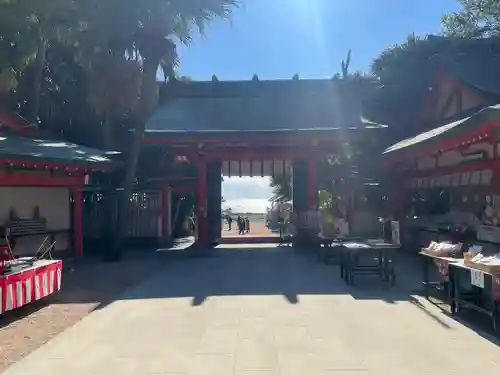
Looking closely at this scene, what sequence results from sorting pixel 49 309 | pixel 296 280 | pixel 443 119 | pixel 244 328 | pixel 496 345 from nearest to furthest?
pixel 496 345 → pixel 244 328 → pixel 49 309 → pixel 296 280 → pixel 443 119

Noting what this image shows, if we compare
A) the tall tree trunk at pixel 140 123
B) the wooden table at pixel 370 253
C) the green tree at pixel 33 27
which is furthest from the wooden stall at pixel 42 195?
the wooden table at pixel 370 253

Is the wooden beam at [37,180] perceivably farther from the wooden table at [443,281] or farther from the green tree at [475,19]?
the green tree at [475,19]

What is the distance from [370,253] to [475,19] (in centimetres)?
2103

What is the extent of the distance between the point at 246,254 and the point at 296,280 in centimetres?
573

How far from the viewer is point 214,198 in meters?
21.6

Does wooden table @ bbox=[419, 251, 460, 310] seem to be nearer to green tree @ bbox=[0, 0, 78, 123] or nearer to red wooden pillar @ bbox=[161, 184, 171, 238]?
red wooden pillar @ bbox=[161, 184, 171, 238]

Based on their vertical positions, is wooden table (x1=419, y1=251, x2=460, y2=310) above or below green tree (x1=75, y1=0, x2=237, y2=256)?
below

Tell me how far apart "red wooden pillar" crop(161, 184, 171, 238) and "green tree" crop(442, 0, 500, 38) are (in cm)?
1594

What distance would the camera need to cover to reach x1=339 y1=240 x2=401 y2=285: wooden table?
10.3 metres

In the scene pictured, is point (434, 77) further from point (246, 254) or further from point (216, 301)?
point (216, 301)

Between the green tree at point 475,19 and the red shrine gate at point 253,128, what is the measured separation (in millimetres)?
8913

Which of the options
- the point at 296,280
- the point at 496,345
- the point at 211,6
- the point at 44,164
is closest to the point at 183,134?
the point at 211,6

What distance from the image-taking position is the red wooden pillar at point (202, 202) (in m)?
17.8

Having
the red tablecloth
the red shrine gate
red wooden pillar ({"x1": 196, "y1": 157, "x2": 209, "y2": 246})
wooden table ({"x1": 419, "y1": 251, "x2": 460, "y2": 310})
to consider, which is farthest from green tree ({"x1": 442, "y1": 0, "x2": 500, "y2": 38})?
the red tablecloth
